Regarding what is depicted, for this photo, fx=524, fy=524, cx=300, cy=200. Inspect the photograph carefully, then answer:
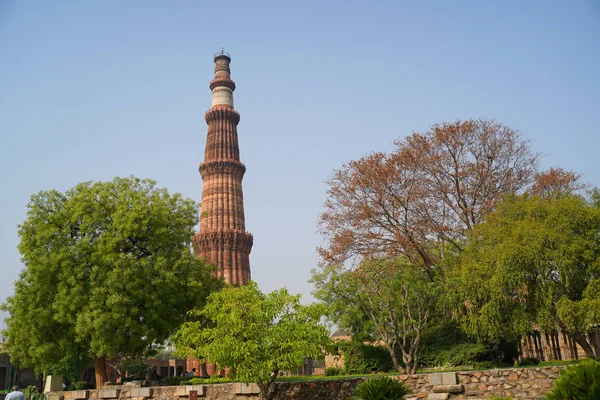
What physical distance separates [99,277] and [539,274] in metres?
18.1

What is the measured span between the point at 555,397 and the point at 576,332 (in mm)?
11227

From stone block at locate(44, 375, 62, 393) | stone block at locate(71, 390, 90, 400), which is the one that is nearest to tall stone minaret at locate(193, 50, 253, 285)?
stone block at locate(44, 375, 62, 393)

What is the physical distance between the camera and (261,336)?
15.9 metres

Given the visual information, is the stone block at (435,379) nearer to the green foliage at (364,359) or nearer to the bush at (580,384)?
the bush at (580,384)

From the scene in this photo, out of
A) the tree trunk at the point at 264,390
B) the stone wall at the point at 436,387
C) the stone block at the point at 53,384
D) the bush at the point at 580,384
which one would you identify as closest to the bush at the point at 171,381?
the stone block at the point at 53,384

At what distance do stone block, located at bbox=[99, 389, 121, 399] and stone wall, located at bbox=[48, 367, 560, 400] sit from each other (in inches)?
96.0

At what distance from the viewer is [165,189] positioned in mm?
27078

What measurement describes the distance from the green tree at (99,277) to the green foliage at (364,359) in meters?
8.27

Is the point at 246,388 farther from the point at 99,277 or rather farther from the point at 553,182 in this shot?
the point at 553,182

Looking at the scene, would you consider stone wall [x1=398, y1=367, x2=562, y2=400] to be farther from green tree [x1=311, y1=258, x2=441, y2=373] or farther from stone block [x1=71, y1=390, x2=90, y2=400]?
stone block [x1=71, y1=390, x2=90, y2=400]

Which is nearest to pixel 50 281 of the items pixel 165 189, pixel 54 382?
pixel 54 382

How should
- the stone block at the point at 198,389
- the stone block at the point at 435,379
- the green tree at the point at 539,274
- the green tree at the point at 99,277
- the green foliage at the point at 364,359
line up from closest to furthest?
the stone block at the point at 435,379 < the stone block at the point at 198,389 < the green tree at the point at 539,274 < the green tree at the point at 99,277 < the green foliage at the point at 364,359

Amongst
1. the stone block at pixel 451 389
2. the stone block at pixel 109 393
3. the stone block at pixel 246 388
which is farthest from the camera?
the stone block at pixel 109 393

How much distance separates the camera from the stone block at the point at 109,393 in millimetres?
19734
